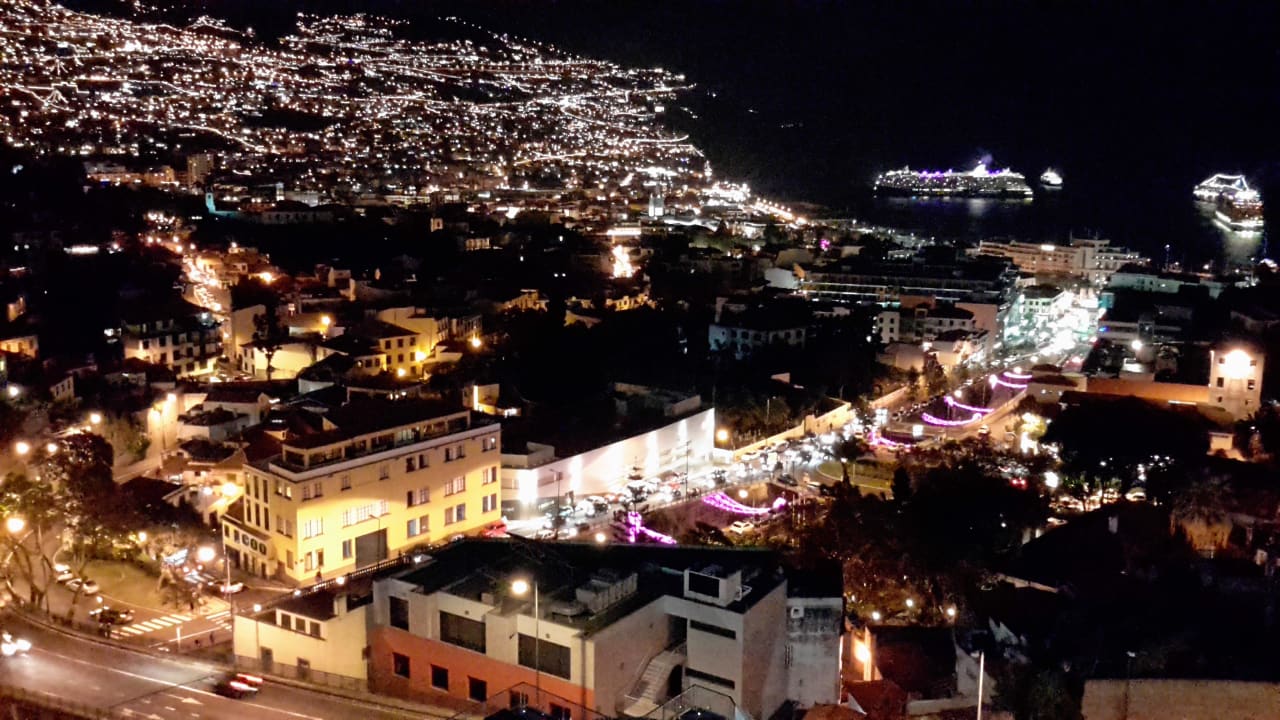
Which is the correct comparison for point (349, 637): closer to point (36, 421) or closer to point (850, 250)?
point (36, 421)

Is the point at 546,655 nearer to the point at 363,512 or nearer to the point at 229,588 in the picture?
the point at 229,588

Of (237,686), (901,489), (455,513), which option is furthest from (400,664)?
(901,489)

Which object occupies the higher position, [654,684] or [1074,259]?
[1074,259]

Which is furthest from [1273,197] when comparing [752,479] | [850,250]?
[752,479]

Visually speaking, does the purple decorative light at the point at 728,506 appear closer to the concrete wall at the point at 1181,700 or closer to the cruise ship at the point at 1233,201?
the concrete wall at the point at 1181,700

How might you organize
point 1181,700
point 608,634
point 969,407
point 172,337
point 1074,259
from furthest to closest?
point 1074,259
point 969,407
point 172,337
point 1181,700
point 608,634

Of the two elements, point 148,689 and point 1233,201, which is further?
point 1233,201
